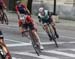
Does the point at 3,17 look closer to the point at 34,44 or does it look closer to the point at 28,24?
the point at 28,24

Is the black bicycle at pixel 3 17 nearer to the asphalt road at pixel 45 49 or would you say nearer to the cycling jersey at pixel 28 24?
the asphalt road at pixel 45 49

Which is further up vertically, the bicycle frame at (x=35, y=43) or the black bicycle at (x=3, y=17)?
the bicycle frame at (x=35, y=43)

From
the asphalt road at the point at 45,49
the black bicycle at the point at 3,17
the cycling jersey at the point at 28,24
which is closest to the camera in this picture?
the asphalt road at the point at 45,49

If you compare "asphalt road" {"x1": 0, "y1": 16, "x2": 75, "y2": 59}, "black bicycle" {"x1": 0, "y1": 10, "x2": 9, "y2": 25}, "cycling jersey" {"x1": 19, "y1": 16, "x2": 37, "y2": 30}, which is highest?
"cycling jersey" {"x1": 19, "y1": 16, "x2": 37, "y2": 30}

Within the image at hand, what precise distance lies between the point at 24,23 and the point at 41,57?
140 centimetres

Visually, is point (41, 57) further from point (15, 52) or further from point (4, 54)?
point (4, 54)

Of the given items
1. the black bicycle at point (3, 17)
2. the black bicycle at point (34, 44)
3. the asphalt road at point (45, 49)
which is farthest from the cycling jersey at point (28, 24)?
the black bicycle at point (3, 17)

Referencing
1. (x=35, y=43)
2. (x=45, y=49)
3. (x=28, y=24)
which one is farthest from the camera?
(x=45, y=49)

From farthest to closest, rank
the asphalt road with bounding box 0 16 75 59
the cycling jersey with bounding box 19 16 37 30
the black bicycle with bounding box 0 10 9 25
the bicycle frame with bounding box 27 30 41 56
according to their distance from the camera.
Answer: the black bicycle with bounding box 0 10 9 25 < the cycling jersey with bounding box 19 16 37 30 < the bicycle frame with bounding box 27 30 41 56 < the asphalt road with bounding box 0 16 75 59

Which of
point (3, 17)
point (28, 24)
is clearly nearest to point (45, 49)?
point (28, 24)

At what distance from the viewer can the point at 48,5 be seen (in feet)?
120

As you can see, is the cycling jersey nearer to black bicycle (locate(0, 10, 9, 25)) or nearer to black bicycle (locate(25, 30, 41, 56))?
black bicycle (locate(25, 30, 41, 56))

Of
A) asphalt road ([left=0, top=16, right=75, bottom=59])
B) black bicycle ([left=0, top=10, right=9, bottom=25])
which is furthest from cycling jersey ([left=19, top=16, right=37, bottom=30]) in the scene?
black bicycle ([left=0, top=10, right=9, bottom=25])

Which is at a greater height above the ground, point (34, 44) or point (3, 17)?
point (34, 44)
